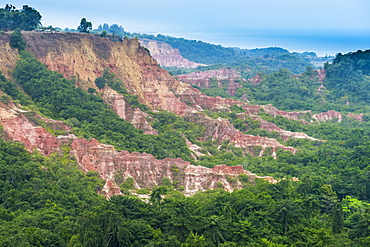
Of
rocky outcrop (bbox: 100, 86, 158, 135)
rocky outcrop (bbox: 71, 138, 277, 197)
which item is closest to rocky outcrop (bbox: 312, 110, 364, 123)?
rocky outcrop (bbox: 100, 86, 158, 135)

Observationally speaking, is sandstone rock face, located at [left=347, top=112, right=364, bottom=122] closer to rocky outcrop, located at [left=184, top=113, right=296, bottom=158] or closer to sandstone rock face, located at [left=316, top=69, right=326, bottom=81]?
rocky outcrop, located at [left=184, top=113, right=296, bottom=158]

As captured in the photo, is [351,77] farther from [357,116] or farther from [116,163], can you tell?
[116,163]

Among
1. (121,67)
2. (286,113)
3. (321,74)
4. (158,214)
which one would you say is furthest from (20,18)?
(321,74)

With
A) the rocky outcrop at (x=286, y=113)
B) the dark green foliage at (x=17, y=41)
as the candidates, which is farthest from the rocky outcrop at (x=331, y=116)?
the dark green foliage at (x=17, y=41)

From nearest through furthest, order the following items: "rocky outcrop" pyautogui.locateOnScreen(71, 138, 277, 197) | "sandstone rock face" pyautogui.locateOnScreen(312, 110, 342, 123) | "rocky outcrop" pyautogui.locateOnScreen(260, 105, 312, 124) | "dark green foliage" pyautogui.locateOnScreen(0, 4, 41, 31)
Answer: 1. "rocky outcrop" pyautogui.locateOnScreen(71, 138, 277, 197)
2. "dark green foliage" pyautogui.locateOnScreen(0, 4, 41, 31)
3. "rocky outcrop" pyautogui.locateOnScreen(260, 105, 312, 124)
4. "sandstone rock face" pyautogui.locateOnScreen(312, 110, 342, 123)

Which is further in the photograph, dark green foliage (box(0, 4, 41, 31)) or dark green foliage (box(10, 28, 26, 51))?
dark green foliage (box(0, 4, 41, 31))
